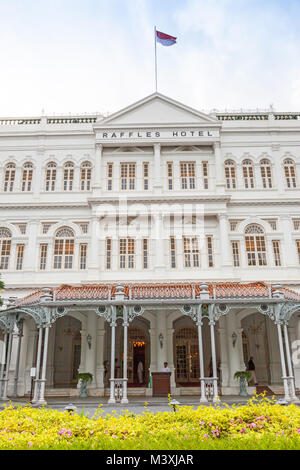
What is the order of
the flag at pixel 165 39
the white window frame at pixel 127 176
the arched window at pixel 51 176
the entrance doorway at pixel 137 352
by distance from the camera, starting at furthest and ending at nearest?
the flag at pixel 165 39
the arched window at pixel 51 176
the white window frame at pixel 127 176
the entrance doorway at pixel 137 352

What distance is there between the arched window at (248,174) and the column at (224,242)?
3.06m

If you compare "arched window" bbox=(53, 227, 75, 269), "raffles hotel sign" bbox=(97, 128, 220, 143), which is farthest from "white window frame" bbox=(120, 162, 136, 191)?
"arched window" bbox=(53, 227, 75, 269)

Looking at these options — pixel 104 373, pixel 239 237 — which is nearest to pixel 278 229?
pixel 239 237

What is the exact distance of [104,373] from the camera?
67.4 feet

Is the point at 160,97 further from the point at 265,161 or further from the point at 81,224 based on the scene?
the point at 81,224

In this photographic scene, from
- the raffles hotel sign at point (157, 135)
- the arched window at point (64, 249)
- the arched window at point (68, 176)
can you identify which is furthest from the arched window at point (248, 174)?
the arched window at point (64, 249)

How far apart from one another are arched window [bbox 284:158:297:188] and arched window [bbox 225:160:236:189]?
123 inches

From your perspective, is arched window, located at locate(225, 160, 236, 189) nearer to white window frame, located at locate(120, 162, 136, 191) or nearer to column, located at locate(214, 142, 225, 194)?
column, located at locate(214, 142, 225, 194)

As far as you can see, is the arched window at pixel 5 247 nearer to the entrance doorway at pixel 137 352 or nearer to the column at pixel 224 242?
the entrance doorway at pixel 137 352

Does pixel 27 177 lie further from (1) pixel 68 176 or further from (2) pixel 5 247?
(2) pixel 5 247

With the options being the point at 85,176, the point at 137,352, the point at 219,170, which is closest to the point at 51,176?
the point at 85,176

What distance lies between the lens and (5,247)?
22781 mm

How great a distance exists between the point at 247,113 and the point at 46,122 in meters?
12.8

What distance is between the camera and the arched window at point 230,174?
23783mm
